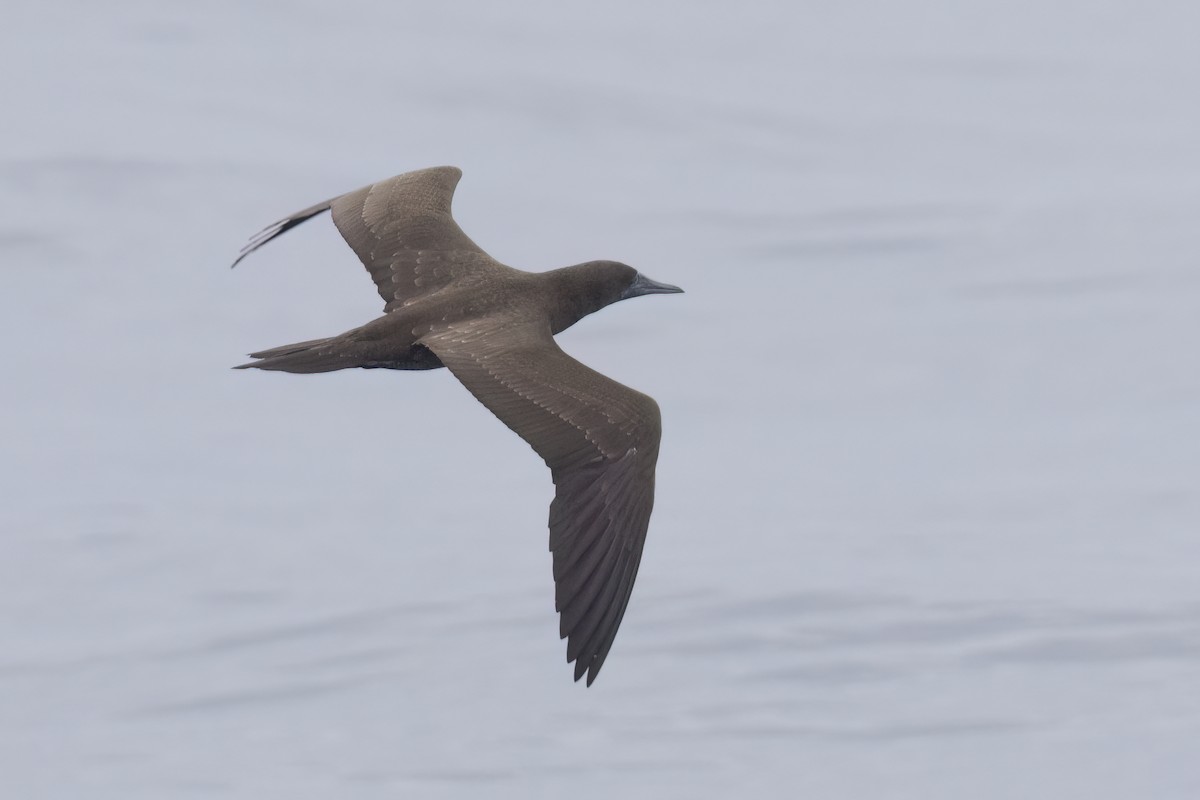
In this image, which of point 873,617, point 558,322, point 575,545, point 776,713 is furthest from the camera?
point 873,617

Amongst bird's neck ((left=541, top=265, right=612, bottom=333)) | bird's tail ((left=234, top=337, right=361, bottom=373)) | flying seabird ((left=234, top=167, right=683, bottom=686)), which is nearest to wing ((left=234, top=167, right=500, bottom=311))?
flying seabird ((left=234, top=167, right=683, bottom=686))

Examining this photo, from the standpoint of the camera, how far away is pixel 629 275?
14586 mm

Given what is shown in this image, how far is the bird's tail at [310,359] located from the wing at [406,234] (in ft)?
2.21

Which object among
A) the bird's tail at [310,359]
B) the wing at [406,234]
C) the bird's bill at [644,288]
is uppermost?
the wing at [406,234]

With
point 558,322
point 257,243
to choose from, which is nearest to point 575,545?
point 558,322

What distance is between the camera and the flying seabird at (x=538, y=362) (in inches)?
505

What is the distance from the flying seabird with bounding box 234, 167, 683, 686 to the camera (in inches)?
505

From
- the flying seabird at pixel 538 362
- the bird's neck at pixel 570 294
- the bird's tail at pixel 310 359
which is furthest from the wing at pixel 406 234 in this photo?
the bird's tail at pixel 310 359

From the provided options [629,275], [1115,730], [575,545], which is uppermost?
[629,275]

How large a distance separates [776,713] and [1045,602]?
2415mm

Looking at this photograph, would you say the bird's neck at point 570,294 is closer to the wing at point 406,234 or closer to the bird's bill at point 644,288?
the bird's bill at point 644,288

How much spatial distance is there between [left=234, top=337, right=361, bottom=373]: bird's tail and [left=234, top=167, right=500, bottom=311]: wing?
2.21ft

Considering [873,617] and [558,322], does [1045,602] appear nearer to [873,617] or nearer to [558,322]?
[873,617]

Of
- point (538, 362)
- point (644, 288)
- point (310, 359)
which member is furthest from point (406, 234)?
point (538, 362)
